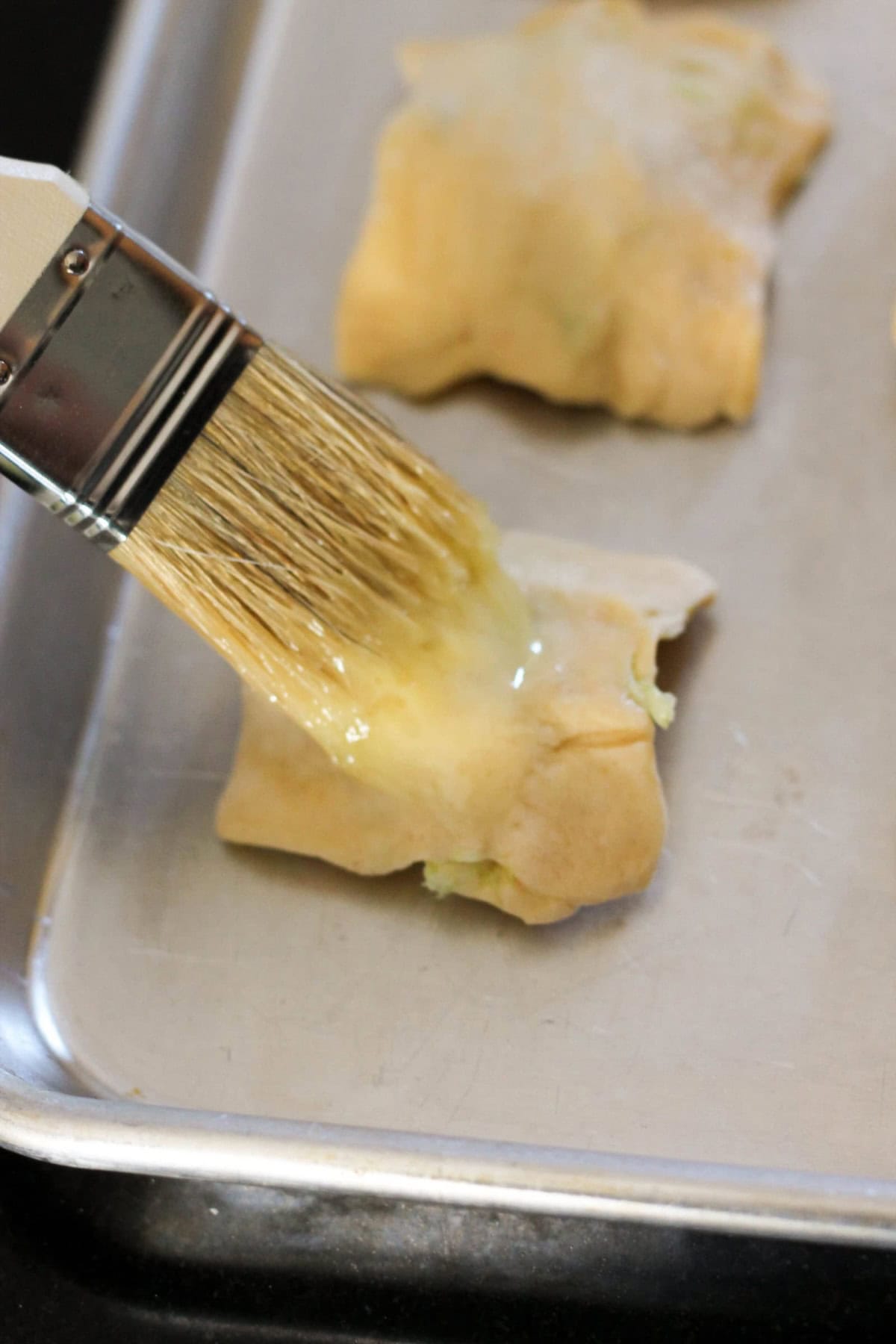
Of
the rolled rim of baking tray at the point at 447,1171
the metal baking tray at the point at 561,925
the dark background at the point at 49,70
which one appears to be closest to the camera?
the rolled rim of baking tray at the point at 447,1171

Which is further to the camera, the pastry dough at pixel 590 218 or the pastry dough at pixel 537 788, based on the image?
the pastry dough at pixel 590 218

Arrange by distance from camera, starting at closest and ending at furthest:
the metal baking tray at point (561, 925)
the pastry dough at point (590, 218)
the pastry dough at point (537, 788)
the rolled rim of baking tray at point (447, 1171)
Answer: the rolled rim of baking tray at point (447, 1171) → the metal baking tray at point (561, 925) → the pastry dough at point (537, 788) → the pastry dough at point (590, 218)

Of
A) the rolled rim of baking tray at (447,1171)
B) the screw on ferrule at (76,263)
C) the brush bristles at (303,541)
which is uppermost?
the screw on ferrule at (76,263)

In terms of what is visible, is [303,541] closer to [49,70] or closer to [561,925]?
[561,925]

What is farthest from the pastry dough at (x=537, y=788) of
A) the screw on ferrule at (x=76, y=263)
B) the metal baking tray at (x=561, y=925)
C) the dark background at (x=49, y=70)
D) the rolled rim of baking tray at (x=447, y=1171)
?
the dark background at (x=49, y=70)

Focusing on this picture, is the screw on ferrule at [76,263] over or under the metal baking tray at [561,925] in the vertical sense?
over

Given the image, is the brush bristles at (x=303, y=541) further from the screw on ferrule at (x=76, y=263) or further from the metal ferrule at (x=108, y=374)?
the screw on ferrule at (x=76, y=263)
